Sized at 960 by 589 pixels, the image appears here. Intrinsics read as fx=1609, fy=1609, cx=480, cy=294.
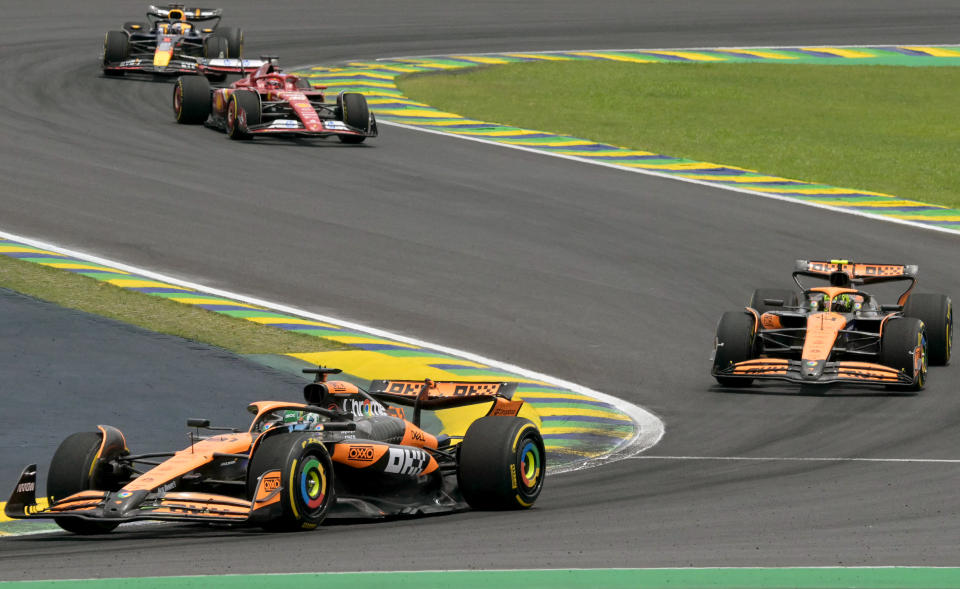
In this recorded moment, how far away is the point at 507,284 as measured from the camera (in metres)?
21.2

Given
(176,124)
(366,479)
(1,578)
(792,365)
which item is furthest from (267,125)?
(1,578)

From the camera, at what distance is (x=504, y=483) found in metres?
11.2

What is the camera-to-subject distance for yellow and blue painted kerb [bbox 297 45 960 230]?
27.4 meters

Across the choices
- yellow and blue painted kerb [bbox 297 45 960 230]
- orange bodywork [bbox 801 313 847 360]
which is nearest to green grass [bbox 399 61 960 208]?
yellow and blue painted kerb [bbox 297 45 960 230]

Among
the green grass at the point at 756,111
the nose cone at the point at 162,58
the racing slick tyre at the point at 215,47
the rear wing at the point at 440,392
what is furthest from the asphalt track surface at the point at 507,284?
the green grass at the point at 756,111

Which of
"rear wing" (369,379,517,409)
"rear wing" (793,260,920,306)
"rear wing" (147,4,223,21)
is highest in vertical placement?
"rear wing" (147,4,223,21)

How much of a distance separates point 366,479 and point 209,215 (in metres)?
13.7

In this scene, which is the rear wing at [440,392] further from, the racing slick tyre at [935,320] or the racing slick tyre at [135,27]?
the racing slick tyre at [135,27]

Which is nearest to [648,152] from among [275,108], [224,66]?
[275,108]

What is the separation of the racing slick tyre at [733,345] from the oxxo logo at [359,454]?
7.14 m

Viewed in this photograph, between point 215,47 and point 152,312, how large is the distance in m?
17.5

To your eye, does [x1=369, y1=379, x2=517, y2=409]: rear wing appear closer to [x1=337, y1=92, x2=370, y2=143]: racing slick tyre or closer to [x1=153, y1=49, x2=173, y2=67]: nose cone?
[x1=337, y1=92, x2=370, y2=143]: racing slick tyre

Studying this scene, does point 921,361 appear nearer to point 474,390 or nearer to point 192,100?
point 474,390

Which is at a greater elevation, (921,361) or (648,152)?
(648,152)
